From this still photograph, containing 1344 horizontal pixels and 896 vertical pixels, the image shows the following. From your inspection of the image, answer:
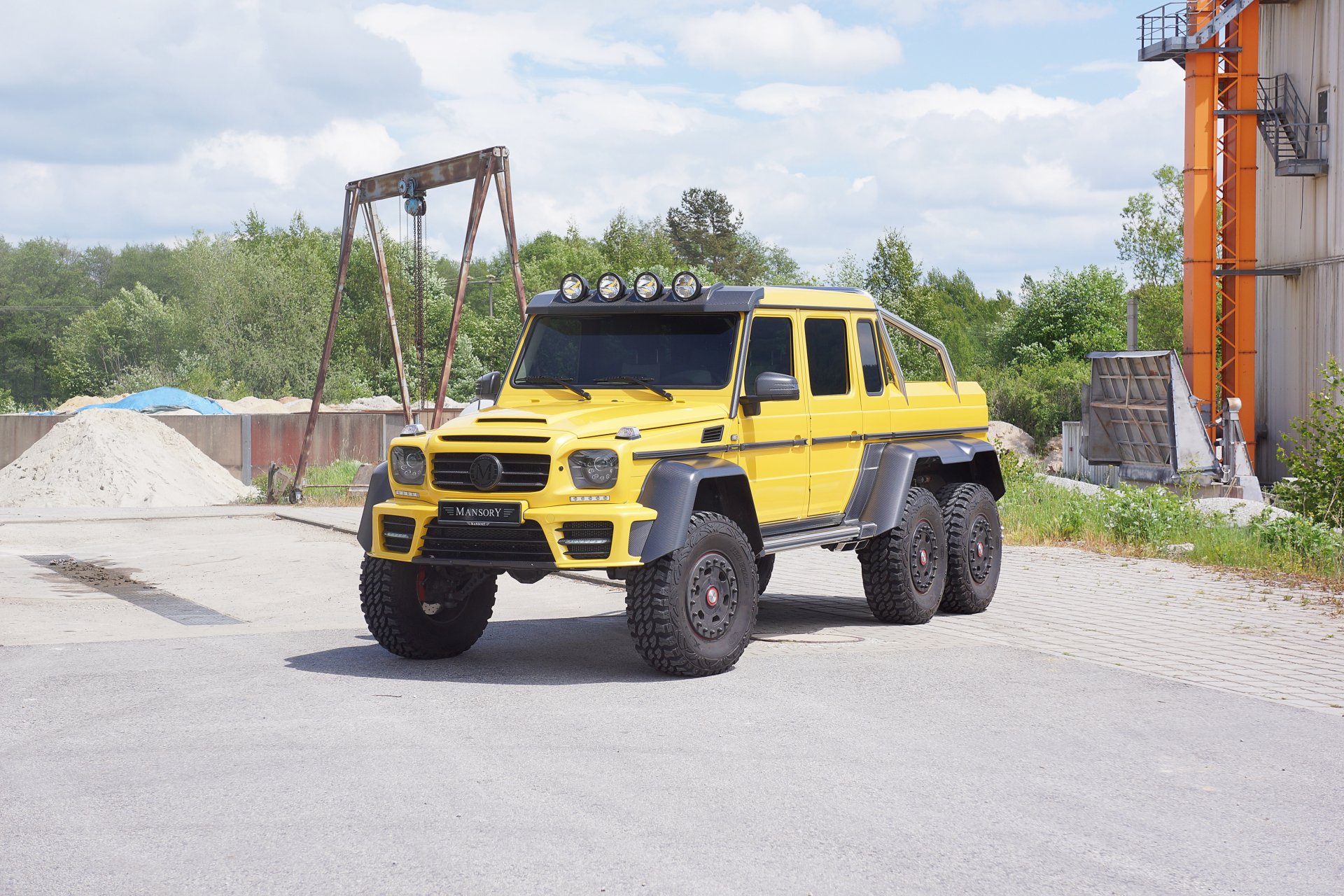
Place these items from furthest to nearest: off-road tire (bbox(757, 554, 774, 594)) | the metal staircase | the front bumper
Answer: the metal staircase → off-road tire (bbox(757, 554, 774, 594)) → the front bumper

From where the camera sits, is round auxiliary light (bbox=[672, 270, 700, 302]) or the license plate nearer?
the license plate

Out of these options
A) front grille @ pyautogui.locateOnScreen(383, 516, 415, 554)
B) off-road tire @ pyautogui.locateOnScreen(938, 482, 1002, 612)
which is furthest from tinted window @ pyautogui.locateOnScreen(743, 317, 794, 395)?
front grille @ pyautogui.locateOnScreen(383, 516, 415, 554)

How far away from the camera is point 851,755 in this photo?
6371mm

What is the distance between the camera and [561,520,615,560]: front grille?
7.82m

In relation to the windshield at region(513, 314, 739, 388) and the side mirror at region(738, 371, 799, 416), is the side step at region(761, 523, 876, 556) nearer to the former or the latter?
the side mirror at region(738, 371, 799, 416)

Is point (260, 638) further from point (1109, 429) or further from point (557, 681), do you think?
point (1109, 429)

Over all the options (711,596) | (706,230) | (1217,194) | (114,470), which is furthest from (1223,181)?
(706,230)

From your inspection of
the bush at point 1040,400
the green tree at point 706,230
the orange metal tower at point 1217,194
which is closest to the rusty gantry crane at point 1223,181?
the orange metal tower at point 1217,194

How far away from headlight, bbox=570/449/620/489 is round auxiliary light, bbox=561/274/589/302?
1853 millimetres

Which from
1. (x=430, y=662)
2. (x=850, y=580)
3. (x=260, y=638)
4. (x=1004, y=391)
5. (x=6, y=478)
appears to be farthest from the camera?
(x=1004, y=391)

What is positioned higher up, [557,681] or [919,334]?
[919,334]

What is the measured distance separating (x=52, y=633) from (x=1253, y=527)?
38.0 feet

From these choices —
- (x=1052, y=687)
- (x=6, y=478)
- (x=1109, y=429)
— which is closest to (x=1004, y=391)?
(x=1109, y=429)

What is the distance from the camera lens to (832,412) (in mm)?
9758
